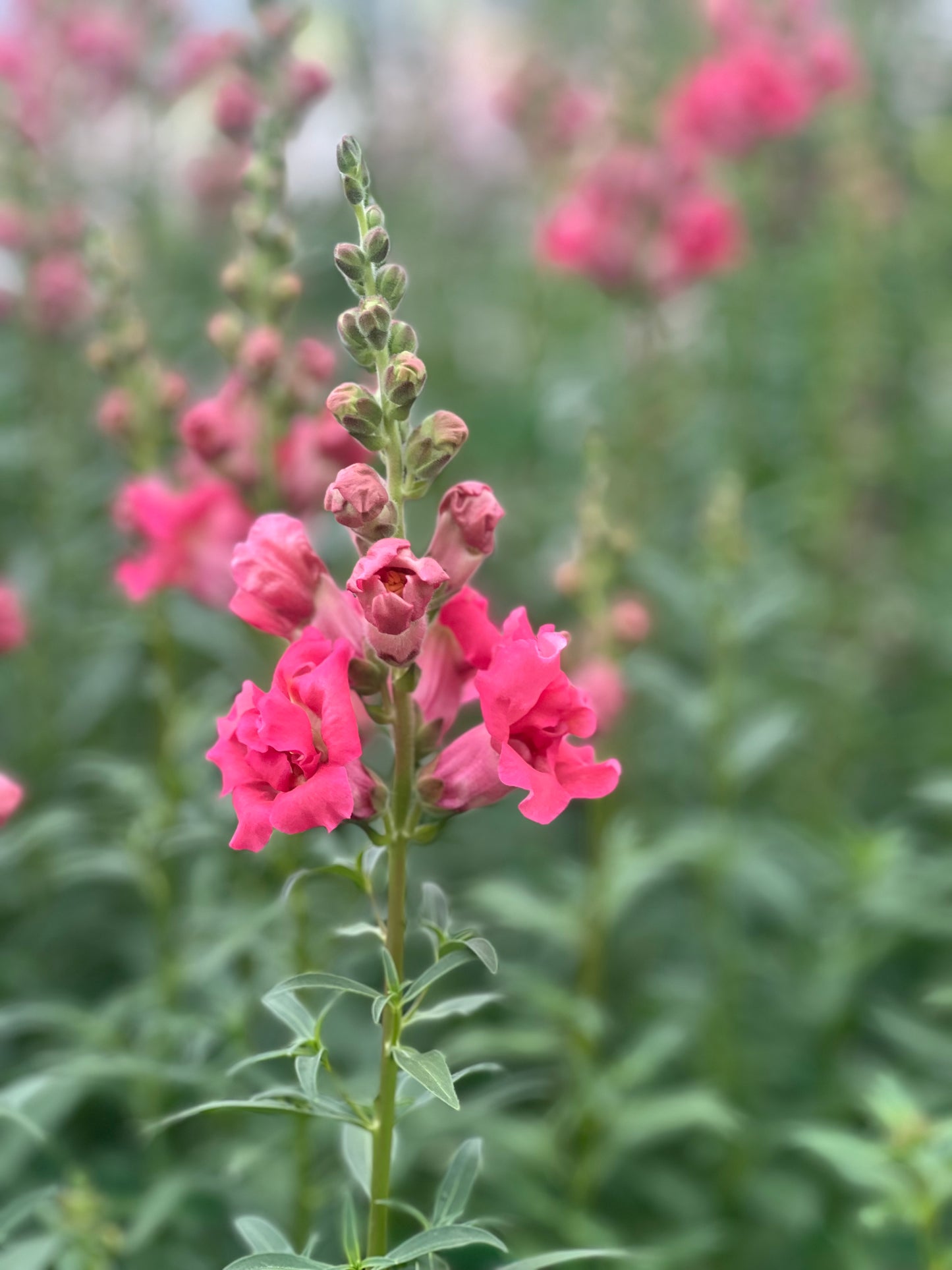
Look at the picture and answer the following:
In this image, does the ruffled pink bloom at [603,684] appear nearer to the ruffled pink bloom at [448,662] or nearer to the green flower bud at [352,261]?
the ruffled pink bloom at [448,662]

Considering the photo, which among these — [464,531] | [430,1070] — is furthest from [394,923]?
[464,531]

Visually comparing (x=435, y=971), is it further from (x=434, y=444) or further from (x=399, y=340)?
(x=399, y=340)

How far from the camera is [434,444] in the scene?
6.04 feet

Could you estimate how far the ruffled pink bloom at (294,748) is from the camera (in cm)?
172

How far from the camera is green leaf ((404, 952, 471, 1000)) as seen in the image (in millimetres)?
1737

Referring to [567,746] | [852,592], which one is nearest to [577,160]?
[852,592]

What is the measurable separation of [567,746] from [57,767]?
10.6 feet

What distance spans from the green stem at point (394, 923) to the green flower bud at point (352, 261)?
57 centimetres

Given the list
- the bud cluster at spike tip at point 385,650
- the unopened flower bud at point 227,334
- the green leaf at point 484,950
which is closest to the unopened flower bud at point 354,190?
the bud cluster at spike tip at point 385,650

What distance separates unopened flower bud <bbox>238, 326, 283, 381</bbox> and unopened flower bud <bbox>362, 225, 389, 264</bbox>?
117 centimetres

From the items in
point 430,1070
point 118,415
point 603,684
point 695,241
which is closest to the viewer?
point 430,1070

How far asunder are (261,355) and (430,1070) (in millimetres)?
1808

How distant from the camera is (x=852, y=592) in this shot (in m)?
5.84

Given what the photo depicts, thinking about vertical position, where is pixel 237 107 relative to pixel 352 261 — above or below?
above
